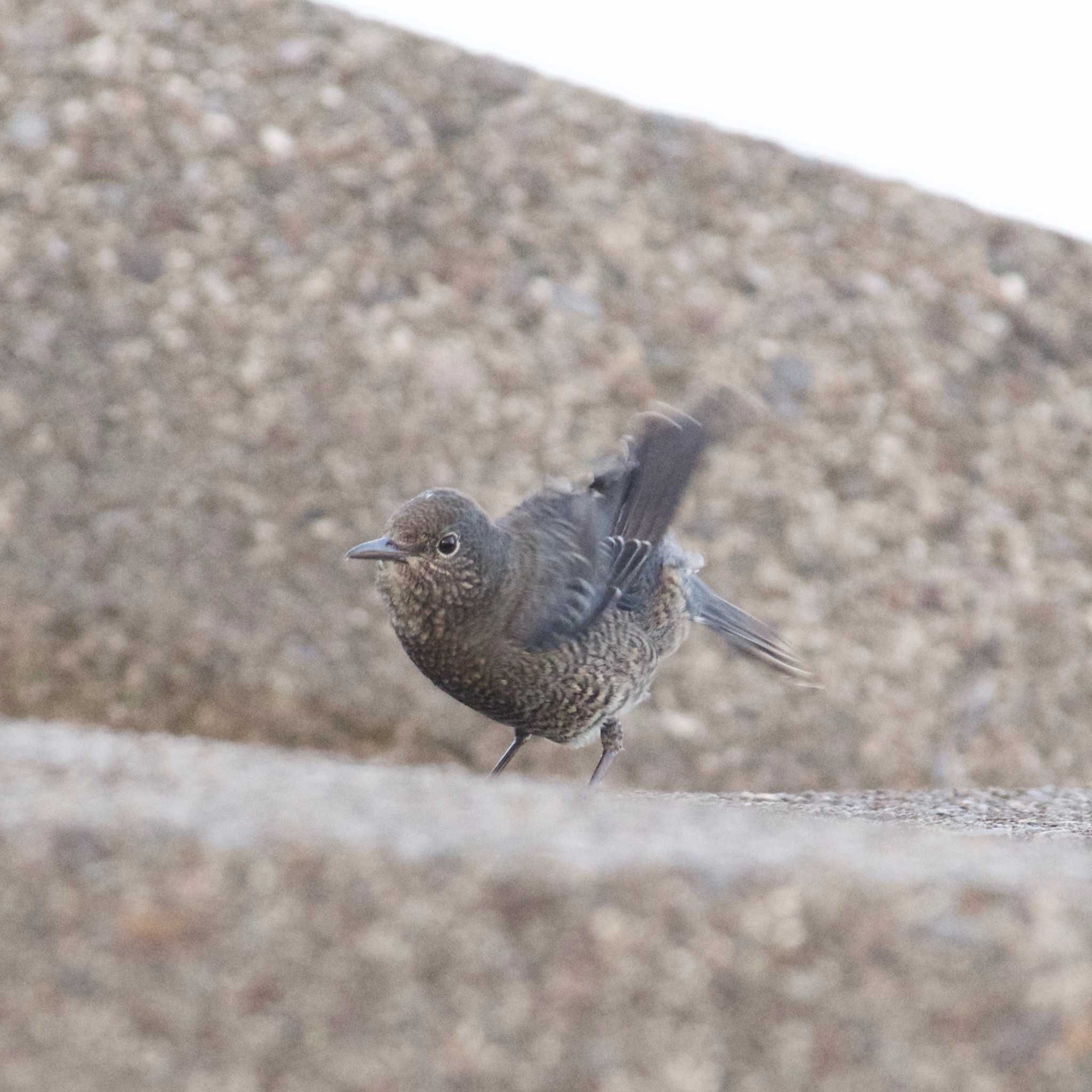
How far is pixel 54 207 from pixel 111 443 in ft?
2.90

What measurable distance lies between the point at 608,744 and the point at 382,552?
0.94m

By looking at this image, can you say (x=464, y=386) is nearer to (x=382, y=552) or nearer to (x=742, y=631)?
(x=742, y=631)

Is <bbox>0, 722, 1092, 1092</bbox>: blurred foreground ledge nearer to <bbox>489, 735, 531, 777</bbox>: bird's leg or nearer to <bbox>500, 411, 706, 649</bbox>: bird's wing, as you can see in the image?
<bbox>500, 411, 706, 649</bbox>: bird's wing

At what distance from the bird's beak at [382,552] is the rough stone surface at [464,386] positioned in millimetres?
1690

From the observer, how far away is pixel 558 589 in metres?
4.05

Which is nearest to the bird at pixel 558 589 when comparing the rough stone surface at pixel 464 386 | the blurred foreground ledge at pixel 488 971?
the rough stone surface at pixel 464 386

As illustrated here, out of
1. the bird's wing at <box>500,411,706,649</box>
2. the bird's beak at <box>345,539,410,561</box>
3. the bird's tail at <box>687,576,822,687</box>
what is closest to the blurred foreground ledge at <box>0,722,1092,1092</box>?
the bird's beak at <box>345,539,410,561</box>

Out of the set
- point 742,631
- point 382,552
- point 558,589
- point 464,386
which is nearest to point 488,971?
point 382,552

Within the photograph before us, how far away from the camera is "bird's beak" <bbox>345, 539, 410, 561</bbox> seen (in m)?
3.74

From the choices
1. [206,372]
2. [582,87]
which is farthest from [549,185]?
[206,372]

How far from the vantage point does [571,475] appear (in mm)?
5684

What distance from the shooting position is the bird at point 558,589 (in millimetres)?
3857

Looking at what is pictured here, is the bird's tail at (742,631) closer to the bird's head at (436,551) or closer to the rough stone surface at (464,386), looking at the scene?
the rough stone surface at (464,386)

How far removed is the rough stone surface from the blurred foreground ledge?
11.7 feet
